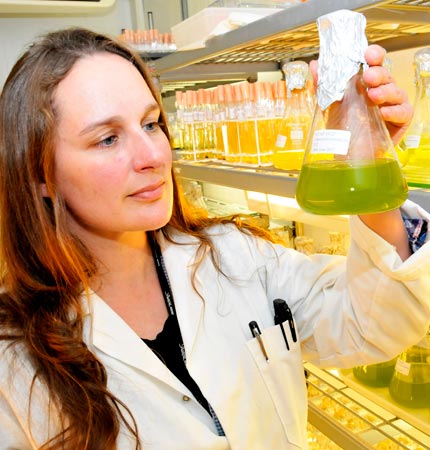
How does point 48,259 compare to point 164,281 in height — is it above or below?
above

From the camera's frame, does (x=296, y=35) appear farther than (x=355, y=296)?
Yes

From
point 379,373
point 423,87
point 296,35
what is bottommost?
point 379,373

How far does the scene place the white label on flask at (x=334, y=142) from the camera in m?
0.76

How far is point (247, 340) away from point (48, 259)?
50 cm

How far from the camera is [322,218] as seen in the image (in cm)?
154

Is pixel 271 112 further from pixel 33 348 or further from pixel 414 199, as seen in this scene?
pixel 33 348

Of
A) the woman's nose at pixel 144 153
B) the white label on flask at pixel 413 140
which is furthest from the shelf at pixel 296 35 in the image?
the woman's nose at pixel 144 153

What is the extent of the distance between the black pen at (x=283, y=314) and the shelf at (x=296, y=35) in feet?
2.05

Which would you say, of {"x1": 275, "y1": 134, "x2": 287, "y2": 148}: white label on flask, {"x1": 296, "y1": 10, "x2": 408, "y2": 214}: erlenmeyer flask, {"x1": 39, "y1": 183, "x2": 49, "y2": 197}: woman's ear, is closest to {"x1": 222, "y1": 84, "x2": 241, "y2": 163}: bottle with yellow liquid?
{"x1": 275, "y1": 134, "x2": 287, "y2": 148}: white label on flask

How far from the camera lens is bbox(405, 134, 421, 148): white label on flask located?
1053 millimetres

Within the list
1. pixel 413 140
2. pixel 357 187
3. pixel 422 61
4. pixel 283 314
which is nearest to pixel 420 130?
pixel 413 140

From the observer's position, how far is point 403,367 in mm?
1229

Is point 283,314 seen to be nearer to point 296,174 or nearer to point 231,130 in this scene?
point 296,174

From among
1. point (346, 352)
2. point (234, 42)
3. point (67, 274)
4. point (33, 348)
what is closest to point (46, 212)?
point (67, 274)
